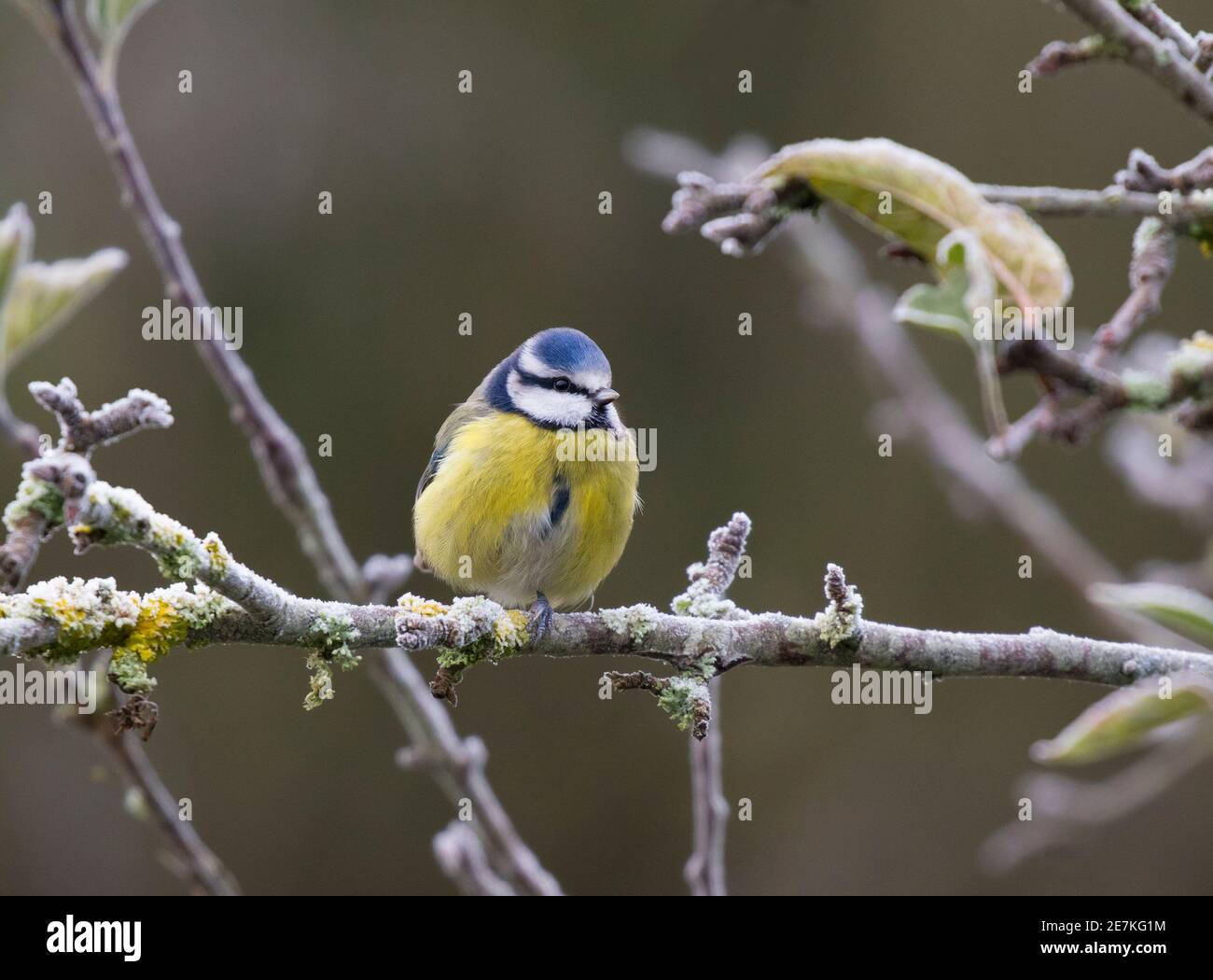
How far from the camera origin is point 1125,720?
1.44m

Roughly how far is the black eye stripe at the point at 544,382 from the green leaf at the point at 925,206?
1.83 m

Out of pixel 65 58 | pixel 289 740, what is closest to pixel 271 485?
pixel 65 58

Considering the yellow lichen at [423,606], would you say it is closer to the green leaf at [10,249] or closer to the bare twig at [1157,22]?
the green leaf at [10,249]

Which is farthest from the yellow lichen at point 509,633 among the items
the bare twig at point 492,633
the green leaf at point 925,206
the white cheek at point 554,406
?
the white cheek at point 554,406

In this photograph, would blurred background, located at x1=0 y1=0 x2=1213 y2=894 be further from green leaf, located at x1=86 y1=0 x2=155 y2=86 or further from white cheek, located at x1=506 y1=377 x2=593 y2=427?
green leaf, located at x1=86 y1=0 x2=155 y2=86

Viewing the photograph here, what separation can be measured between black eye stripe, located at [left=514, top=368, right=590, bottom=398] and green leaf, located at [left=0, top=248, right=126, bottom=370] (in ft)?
7.05

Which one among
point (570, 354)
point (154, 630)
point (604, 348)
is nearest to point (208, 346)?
point (154, 630)

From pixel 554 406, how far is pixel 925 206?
1964 mm

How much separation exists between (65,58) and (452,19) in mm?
4227

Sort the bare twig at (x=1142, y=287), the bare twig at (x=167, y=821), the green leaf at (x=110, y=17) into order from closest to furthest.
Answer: the bare twig at (x=1142, y=287) → the green leaf at (x=110, y=17) → the bare twig at (x=167, y=821)

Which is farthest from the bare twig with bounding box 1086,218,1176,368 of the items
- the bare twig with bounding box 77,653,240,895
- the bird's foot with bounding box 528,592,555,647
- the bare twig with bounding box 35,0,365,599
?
the bare twig with bounding box 77,653,240,895

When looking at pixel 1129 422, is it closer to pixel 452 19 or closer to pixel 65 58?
pixel 65 58

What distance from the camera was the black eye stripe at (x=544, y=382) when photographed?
3.40 metres

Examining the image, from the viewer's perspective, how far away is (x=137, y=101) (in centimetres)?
539
